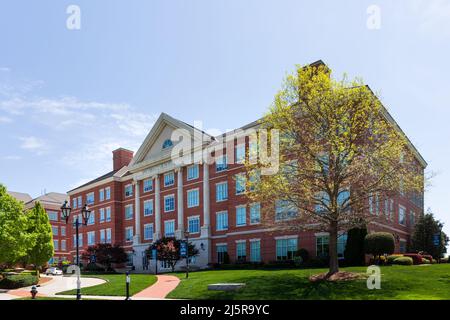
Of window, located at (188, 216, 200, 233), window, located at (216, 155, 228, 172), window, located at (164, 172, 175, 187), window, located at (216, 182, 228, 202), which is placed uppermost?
window, located at (216, 155, 228, 172)

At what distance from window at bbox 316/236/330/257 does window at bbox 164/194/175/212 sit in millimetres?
21458

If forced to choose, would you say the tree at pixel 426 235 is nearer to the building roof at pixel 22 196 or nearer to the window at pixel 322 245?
the window at pixel 322 245

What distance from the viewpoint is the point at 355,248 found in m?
33.6

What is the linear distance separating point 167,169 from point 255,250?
16897 mm

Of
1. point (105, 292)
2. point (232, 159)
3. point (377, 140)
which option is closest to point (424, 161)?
point (232, 159)

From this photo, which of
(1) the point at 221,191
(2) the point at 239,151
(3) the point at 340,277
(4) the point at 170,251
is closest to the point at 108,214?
(4) the point at 170,251

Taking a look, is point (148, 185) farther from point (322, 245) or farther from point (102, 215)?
point (322, 245)

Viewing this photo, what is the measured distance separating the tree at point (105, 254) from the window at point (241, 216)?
19.8 metres

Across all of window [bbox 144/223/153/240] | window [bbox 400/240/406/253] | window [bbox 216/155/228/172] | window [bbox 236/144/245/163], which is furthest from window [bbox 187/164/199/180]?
window [bbox 400/240/406/253]

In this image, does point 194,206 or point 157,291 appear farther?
point 194,206

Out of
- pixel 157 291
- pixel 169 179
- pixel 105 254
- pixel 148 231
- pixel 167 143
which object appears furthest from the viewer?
pixel 148 231

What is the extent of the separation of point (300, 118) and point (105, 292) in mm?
14901

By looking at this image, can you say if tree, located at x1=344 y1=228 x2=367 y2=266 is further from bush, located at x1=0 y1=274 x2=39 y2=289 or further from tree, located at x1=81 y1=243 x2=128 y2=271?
tree, located at x1=81 y1=243 x2=128 y2=271

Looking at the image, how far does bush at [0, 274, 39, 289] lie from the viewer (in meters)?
34.3
